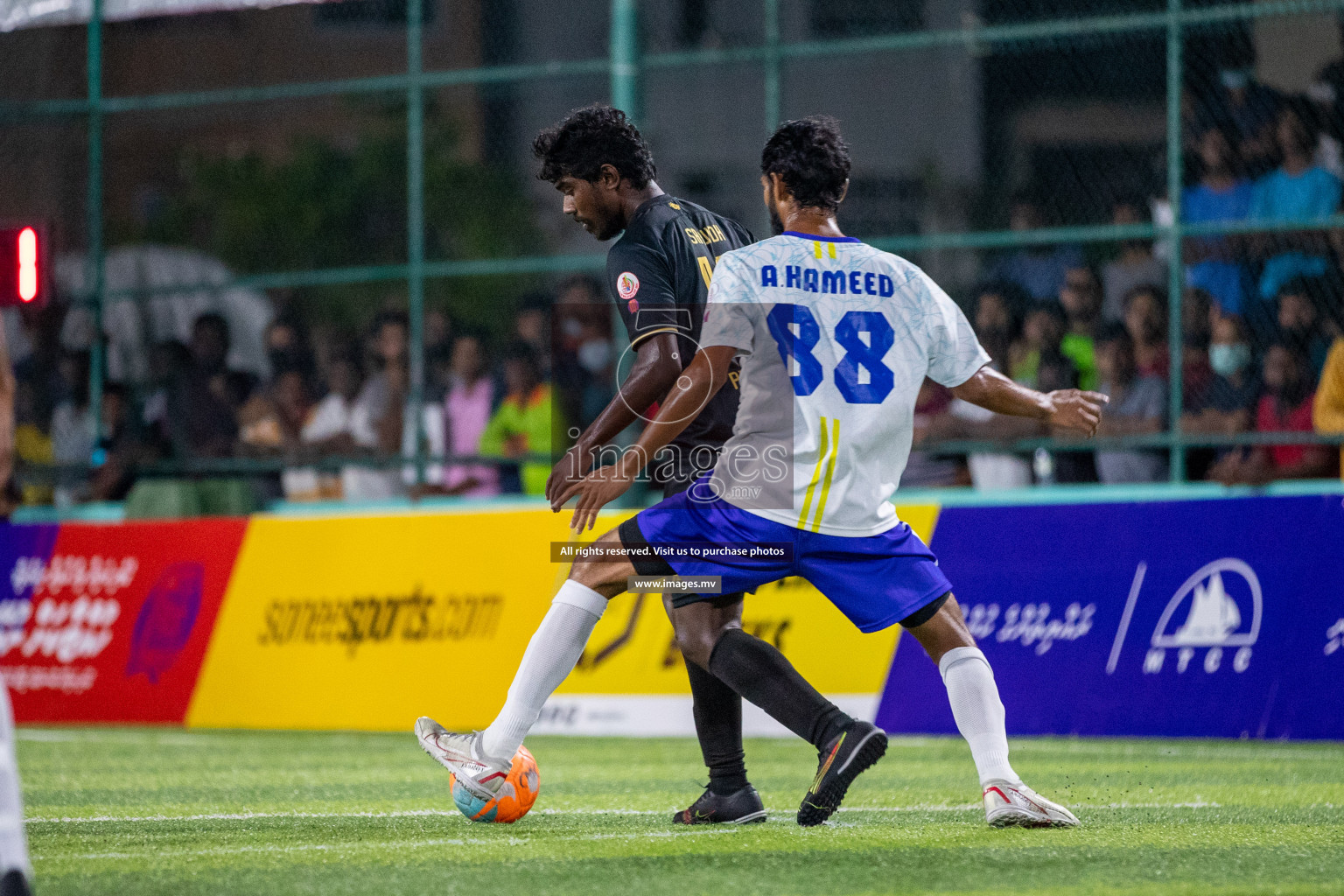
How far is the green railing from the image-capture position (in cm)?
1078

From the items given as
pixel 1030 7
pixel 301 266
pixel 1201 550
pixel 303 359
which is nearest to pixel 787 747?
pixel 1201 550

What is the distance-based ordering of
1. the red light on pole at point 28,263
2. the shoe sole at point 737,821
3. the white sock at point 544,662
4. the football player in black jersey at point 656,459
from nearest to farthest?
1. the football player in black jersey at point 656,459
2. the white sock at point 544,662
3. the shoe sole at point 737,821
4. the red light on pole at point 28,263

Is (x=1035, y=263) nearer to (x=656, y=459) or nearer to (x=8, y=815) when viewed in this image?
(x=656, y=459)

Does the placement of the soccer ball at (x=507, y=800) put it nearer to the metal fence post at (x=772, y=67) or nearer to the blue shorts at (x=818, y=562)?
the blue shorts at (x=818, y=562)

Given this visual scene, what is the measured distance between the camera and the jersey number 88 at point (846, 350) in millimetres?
5270

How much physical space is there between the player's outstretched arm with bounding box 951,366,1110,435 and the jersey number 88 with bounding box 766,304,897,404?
27 cm

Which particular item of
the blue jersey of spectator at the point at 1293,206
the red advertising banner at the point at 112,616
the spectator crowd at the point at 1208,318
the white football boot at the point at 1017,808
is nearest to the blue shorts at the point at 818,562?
the white football boot at the point at 1017,808

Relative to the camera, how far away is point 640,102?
465 inches

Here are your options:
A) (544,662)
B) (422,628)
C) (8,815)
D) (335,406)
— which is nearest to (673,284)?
(544,662)

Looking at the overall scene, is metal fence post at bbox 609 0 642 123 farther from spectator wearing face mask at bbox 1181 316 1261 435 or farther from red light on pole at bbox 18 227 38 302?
spectator wearing face mask at bbox 1181 316 1261 435

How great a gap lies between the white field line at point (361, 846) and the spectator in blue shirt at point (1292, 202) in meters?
6.28

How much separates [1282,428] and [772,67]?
392 cm

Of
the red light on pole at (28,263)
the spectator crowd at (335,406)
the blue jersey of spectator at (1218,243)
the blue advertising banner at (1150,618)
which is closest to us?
the blue advertising banner at (1150,618)

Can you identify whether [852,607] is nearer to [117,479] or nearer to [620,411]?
[620,411]
